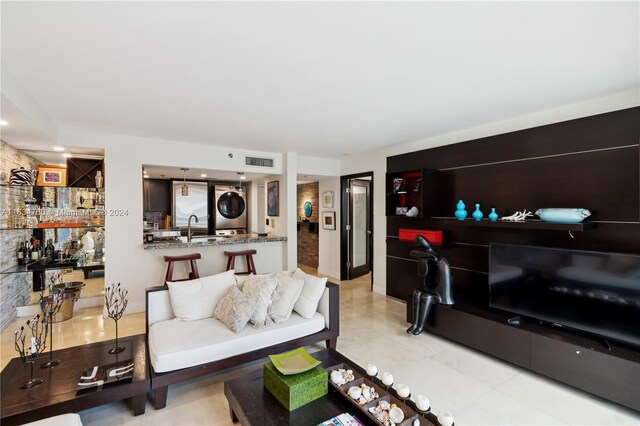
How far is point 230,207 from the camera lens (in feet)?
25.0

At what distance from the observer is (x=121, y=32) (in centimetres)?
178

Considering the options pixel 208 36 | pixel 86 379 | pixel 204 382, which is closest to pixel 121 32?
pixel 208 36

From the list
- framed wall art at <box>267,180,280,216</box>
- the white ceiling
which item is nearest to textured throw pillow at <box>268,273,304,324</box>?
the white ceiling

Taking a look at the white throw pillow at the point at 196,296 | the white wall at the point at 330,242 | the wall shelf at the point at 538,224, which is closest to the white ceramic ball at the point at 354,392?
the white throw pillow at the point at 196,296

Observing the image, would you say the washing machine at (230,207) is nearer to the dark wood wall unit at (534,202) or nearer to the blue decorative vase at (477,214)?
the dark wood wall unit at (534,202)

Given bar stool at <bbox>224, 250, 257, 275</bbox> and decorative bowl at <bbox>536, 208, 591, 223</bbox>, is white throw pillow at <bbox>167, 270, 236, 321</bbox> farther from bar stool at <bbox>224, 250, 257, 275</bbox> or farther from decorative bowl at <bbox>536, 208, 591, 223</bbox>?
decorative bowl at <bbox>536, 208, 591, 223</bbox>

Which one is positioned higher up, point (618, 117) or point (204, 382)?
point (618, 117)

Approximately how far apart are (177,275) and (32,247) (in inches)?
76.2

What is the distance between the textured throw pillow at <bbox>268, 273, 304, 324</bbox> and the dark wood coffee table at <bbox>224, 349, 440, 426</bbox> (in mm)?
842

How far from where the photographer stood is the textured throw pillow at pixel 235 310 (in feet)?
8.44

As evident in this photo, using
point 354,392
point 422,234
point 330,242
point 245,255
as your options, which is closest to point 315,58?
point 354,392

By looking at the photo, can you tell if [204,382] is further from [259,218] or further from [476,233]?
[259,218]

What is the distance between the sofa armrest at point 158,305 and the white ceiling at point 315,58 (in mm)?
1823

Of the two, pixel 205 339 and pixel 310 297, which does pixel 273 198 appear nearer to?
pixel 310 297
